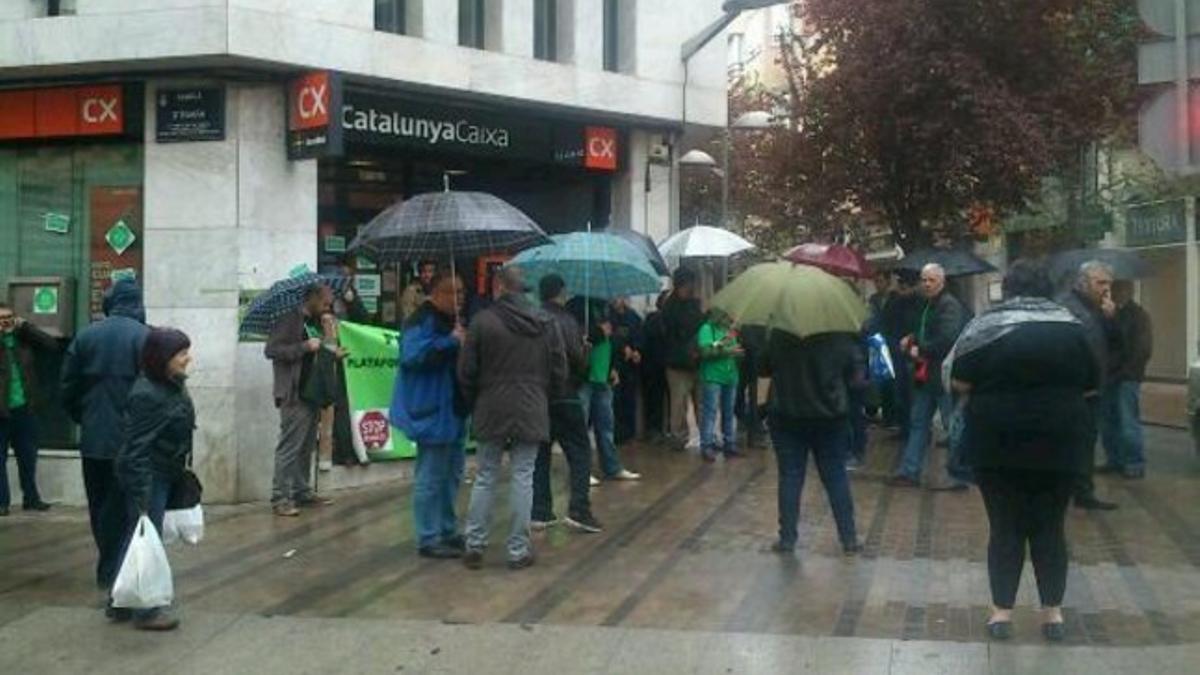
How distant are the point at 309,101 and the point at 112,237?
2096 millimetres

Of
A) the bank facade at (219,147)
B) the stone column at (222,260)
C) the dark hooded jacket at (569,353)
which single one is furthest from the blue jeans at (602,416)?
the stone column at (222,260)

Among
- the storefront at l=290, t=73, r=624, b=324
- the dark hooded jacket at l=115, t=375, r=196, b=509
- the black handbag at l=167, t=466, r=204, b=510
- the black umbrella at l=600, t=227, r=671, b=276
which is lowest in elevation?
the black handbag at l=167, t=466, r=204, b=510

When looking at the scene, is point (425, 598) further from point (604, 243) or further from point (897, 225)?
point (897, 225)

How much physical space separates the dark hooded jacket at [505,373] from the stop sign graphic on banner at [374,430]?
358 cm

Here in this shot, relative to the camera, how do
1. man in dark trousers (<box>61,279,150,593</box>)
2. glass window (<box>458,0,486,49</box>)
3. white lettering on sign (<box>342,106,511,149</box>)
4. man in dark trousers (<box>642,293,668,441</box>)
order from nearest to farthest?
man in dark trousers (<box>61,279,150,593</box>) < white lettering on sign (<box>342,106,511,149</box>) < glass window (<box>458,0,486,49</box>) < man in dark trousers (<box>642,293,668,441</box>)

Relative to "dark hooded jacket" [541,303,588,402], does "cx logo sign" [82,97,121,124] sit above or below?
above

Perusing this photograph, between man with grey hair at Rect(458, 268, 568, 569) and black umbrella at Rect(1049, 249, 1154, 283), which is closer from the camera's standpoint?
man with grey hair at Rect(458, 268, 568, 569)

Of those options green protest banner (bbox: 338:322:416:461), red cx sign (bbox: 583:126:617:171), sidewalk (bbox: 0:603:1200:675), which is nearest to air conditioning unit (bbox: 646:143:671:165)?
red cx sign (bbox: 583:126:617:171)

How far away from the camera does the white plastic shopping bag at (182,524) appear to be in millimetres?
7320

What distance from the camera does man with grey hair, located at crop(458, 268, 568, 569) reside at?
27.1ft

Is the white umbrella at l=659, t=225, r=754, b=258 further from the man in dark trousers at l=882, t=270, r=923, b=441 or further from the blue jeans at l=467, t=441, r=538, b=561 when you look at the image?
the blue jeans at l=467, t=441, r=538, b=561

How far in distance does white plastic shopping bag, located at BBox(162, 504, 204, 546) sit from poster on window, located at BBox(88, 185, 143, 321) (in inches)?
191

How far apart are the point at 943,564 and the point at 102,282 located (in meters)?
7.33

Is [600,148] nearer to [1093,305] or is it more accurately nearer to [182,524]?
[1093,305]
